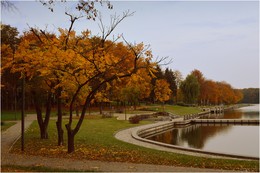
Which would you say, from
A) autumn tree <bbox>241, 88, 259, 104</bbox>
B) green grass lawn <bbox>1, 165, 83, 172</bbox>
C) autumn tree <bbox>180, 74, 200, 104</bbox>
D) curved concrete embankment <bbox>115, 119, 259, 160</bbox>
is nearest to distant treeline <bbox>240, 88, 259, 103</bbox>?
autumn tree <bbox>241, 88, 259, 104</bbox>

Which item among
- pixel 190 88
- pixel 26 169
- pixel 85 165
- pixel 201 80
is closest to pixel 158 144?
pixel 85 165

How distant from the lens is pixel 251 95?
18388cm

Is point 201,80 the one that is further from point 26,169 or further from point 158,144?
point 26,169

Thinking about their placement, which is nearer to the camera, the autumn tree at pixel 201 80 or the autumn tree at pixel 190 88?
the autumn tree at pixel 190 88

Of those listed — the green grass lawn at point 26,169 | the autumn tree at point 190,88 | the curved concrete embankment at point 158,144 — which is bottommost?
the curved concrete embankment at point 158,144

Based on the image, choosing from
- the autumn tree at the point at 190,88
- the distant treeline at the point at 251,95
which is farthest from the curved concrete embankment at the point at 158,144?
the distant treeline at the point at 251,95

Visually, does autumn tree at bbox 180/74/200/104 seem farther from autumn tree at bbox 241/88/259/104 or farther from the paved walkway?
autumn tree at bbox 241/88/259/104

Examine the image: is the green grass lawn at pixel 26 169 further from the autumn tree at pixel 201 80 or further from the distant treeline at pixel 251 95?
the distant treeline at pixel 251 95

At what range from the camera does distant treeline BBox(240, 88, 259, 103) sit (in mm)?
182625

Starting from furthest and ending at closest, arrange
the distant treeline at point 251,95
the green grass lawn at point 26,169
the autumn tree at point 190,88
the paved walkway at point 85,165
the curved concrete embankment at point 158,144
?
1. the distant treeline at point 251,95
2. the autumn tree at point 190,88
3. the curved concrete embankment at point 158,144
4. the paved walkway at point 85,165
5. the green grass lawn at point 26,169

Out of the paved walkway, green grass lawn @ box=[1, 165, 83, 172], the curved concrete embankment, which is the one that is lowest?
the curved concrete embankment

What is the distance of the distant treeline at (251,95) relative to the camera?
182625 mm

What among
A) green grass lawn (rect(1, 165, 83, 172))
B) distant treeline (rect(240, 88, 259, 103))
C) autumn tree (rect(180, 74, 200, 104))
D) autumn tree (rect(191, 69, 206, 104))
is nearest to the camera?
green grass lawn (rect(1, 165, 83, 172))

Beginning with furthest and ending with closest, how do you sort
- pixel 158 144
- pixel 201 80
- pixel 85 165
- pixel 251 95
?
pixel 251 95 → pixel 201 80 → pixel 158 144 → pixel 85 165
